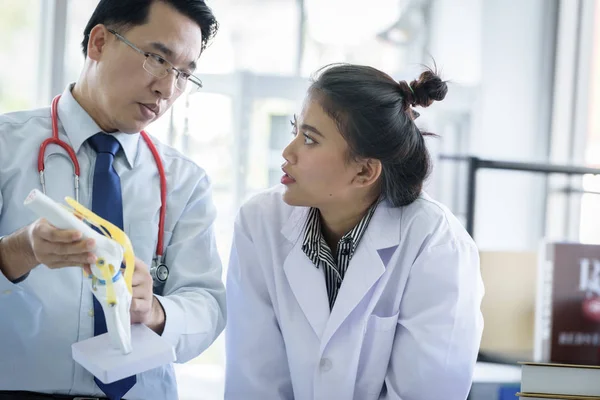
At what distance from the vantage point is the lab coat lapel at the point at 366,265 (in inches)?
58.9

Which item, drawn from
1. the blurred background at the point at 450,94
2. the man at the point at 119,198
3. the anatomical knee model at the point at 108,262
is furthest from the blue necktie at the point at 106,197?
the blurred background at the point at 450,94

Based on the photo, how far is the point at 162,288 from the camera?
1.50 meters

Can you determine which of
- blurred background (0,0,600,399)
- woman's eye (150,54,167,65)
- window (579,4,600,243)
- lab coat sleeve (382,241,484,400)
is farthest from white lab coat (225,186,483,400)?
window (579,4,600,243)

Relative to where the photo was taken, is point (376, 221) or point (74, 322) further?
point (376, 221)

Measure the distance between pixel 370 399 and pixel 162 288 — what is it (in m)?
0.58

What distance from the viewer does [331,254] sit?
1630 mm

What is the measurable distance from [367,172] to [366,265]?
0.24 meters

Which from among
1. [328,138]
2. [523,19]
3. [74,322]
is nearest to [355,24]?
[523,19]

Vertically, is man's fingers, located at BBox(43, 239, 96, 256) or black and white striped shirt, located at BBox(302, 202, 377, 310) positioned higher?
man's fingers, located at BBox(43, 239, 96, 256)

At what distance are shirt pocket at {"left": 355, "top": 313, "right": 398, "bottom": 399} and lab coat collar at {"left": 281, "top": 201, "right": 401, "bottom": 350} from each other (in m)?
0.08

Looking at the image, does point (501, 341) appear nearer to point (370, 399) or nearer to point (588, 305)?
point (588, 305)

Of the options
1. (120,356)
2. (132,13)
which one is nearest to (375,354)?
(120,356)

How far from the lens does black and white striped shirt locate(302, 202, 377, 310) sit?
1595 mm

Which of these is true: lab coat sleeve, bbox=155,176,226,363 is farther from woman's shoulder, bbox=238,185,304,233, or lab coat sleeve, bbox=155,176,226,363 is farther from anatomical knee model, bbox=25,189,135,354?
anatomical knee model, bbox=25,189,135,354
